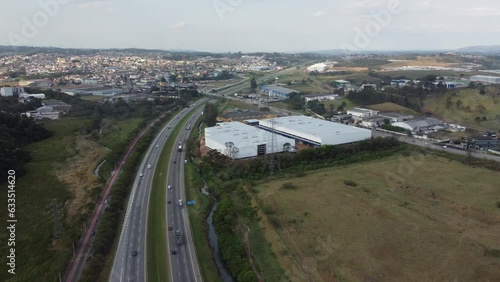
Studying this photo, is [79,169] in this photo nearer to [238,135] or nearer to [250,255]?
[238,135]

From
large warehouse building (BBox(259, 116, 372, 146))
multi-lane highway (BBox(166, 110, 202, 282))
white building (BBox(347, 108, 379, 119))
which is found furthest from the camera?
white building (BBox(347, 108, 379, 119))

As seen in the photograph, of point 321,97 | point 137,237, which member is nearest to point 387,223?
point 137,237

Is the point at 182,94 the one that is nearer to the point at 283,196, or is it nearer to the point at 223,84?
the point at 223,84

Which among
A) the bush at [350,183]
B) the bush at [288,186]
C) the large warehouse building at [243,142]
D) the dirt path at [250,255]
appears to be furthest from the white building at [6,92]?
the bush at [350,183]
